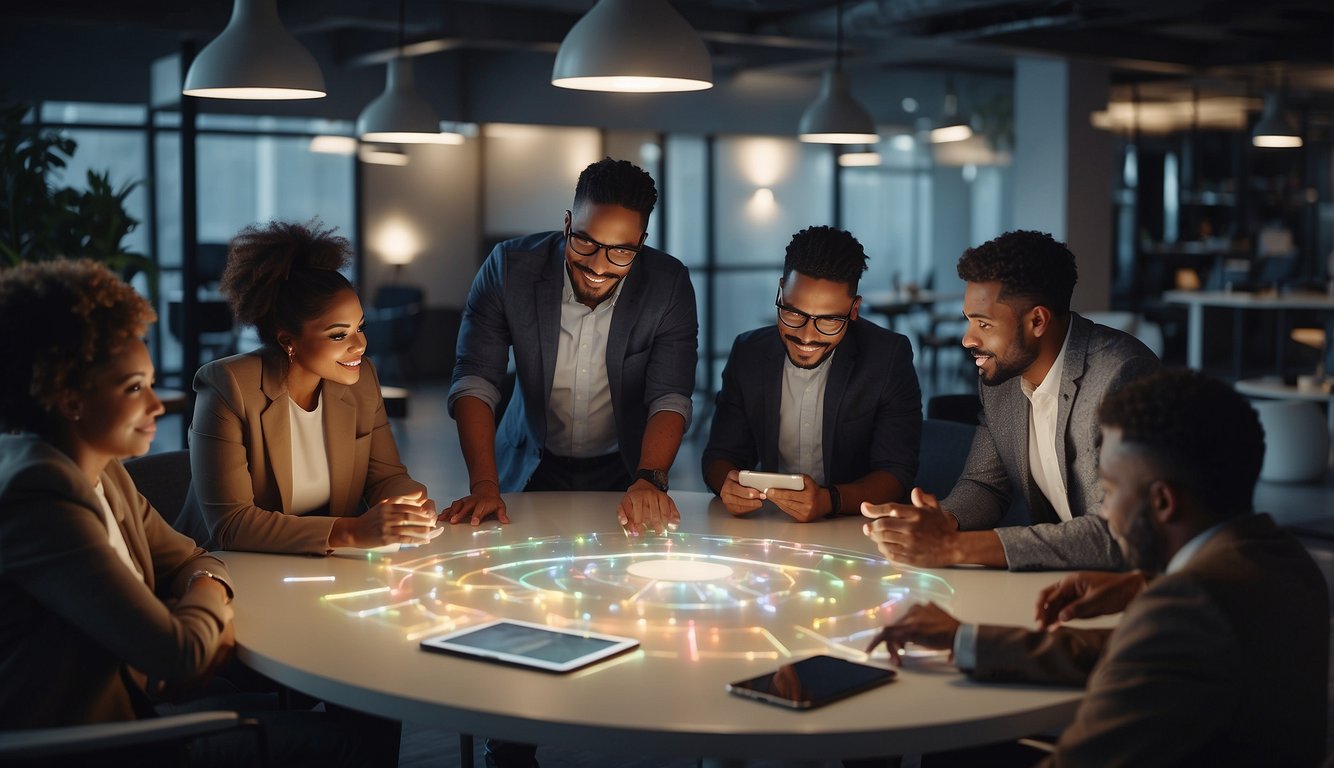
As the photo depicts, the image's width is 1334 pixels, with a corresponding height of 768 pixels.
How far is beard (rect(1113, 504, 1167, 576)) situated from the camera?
1786 millimetres

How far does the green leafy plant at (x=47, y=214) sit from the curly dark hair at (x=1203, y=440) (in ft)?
20.5

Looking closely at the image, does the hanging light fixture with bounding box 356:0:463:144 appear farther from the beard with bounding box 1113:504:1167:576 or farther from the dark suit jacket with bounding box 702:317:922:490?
the beard with bounding box 1113:504:1167:576

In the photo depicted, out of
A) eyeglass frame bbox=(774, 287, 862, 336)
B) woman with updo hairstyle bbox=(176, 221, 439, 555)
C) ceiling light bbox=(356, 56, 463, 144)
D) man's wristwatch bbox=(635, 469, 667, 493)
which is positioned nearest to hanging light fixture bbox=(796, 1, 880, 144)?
ceiling light bbox=(356, 56, 463, 144)

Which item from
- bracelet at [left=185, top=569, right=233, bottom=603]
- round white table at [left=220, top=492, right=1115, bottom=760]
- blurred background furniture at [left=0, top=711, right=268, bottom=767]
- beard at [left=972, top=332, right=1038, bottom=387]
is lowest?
blurred background furniture at [left=0, top=711, right=268, bottom=767]

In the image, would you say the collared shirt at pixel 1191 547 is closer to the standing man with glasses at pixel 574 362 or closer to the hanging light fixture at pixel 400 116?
the standing man with glasses at pixel 574 362

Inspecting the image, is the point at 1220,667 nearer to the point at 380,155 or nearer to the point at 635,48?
the point at 635,48

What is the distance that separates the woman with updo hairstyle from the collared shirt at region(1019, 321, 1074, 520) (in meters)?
1.36

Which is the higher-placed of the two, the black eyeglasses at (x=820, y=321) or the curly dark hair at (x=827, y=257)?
the curly dark hair at (x=827, y=257)

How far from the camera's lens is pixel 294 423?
9.64 feet

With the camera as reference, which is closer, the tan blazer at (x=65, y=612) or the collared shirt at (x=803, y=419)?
the tan blazer at (x=65, y=612)

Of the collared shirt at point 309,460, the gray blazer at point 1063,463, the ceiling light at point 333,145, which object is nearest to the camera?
the gray blazer at point 1063,463

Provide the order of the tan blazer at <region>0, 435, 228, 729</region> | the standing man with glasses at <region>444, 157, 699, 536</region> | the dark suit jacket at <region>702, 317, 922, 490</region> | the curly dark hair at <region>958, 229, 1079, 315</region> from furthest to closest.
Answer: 1. the standing man with glasses at <region>444, 157, 699, 536</region>
2. the dark suit jacket at <region>702, 317, 922, 490</region>
3. the curly dark hair at <region>958, 229, 1079, 315</region>
4. the tan blazer at <region>0, 435, 228, 729</region>

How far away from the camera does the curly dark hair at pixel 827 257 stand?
3.20 metres

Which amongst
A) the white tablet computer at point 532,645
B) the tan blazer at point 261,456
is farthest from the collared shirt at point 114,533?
the white tablet computer at point 532,645
